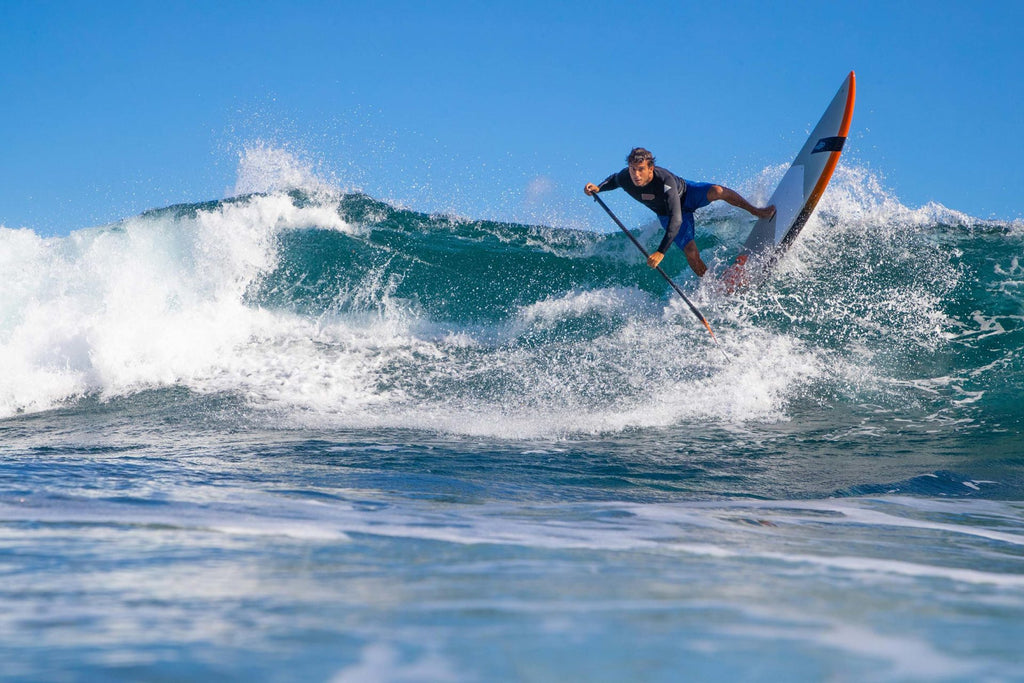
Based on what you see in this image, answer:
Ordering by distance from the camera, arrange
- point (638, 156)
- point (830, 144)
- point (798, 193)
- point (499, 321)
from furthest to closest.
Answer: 1. point (499, 321)
2. point (798, 193)
3. point (830, 144)
4. point (638, 156)

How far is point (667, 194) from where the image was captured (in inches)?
274

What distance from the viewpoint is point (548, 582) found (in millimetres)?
1722

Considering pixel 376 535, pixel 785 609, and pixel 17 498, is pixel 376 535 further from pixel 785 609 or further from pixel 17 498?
pixel 17 498

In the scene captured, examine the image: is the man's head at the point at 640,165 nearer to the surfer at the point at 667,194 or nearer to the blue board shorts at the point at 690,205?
the surfer at the point at 667,194

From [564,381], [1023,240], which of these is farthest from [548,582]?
[1023,240]

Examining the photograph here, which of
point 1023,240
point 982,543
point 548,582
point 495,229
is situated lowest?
point 982,543

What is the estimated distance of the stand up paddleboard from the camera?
7766mm

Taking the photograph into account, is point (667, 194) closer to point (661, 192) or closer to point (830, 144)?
point (661, 192)

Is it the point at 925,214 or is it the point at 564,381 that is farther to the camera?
the point at 925,214

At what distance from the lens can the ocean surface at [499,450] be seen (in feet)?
4.46

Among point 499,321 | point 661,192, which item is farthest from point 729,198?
point 499,321

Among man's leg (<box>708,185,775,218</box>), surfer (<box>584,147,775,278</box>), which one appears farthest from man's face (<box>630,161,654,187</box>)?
man's leg (<box>708,185,775,218</box>)

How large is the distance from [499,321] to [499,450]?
13.7ft

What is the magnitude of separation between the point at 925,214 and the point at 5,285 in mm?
11365
